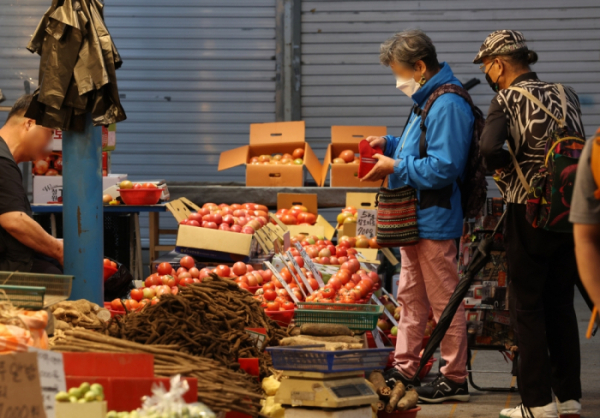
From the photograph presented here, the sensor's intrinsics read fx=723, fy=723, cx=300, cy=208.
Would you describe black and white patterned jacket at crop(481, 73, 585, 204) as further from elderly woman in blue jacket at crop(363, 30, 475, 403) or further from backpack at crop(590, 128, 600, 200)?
backpack at crop(590, 128, 600, 200)

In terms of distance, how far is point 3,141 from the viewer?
4.46m

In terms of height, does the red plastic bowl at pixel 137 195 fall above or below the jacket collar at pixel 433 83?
below

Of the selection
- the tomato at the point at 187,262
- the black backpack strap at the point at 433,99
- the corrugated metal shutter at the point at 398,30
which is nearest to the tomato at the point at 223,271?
the tomato at the point at 187,262

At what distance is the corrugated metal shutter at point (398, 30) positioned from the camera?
11141 mm

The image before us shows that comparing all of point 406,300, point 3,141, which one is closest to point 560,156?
point 406,300

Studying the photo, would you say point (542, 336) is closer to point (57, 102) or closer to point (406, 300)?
point (406, 300)

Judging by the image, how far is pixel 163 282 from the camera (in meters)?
5.36

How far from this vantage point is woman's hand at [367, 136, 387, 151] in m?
4.94

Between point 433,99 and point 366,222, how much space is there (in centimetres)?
307

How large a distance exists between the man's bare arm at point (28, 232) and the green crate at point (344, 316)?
1.65m

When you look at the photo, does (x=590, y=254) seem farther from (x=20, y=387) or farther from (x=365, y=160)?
(x=365, y=160)

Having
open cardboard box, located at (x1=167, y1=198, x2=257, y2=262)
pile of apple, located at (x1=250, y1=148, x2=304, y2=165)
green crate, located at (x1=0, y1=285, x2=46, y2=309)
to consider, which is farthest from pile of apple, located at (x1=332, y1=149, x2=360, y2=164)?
green crate, located at (x1=0, y1=285, x2=46, y2=309)

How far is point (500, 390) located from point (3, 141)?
367 cm

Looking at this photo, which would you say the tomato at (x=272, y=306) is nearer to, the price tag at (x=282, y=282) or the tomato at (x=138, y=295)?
the price tag at (x=282, y=282)
